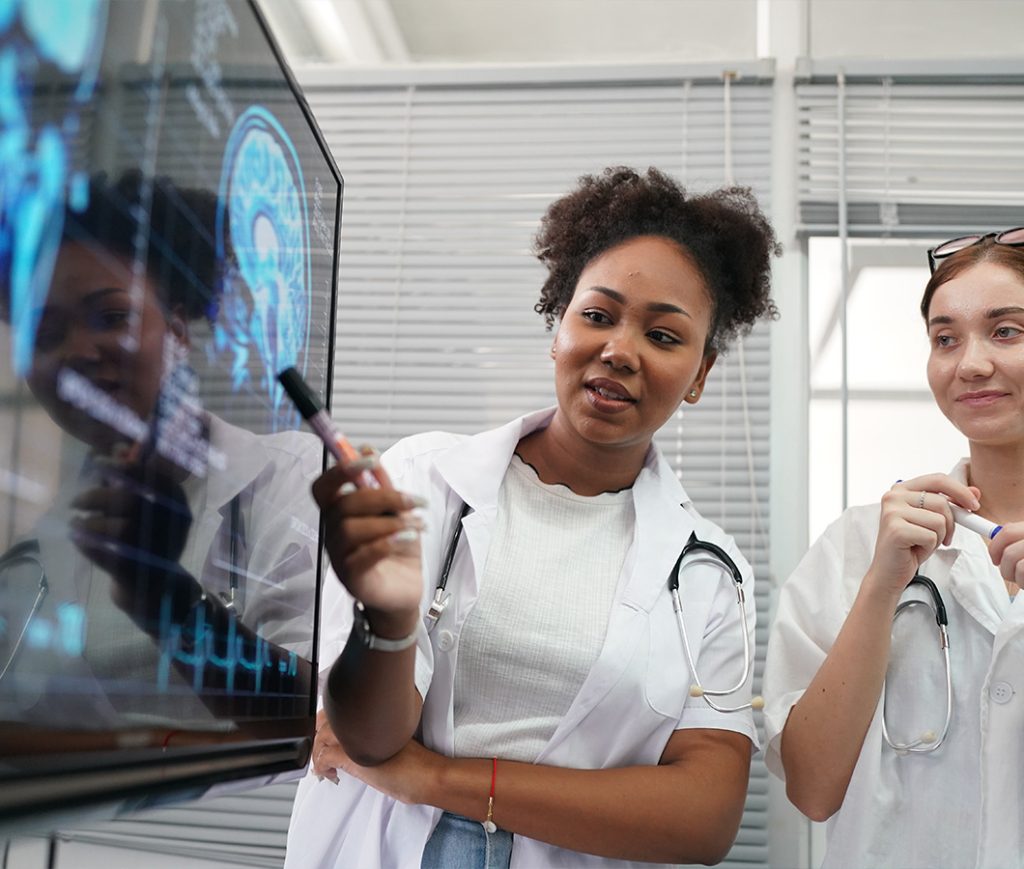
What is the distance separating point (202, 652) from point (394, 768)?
0.57m

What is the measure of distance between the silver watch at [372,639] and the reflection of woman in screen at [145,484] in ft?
0.35

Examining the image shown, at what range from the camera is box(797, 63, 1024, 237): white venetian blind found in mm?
2703

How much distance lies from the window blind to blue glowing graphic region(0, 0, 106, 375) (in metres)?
2.04

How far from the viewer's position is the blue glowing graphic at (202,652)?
32.2 inches

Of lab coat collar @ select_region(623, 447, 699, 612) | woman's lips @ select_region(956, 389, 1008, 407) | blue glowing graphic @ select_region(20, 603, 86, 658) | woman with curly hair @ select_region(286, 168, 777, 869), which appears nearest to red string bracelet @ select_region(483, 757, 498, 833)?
woman with curly hair @ select_region(286, 168, 777, 869)

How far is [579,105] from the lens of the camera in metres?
2.85

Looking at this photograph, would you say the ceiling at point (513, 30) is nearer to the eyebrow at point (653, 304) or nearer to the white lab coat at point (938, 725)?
the eyebrow at point (653, 304)

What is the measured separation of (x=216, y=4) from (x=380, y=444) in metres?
1.86

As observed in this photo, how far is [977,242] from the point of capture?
6.14ft

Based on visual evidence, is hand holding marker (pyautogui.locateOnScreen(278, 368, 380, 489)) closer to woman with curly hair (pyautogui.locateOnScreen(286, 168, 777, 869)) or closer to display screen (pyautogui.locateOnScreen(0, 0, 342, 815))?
display screen (pyautogui.locateOnScreen(0, 0, 342, 815))

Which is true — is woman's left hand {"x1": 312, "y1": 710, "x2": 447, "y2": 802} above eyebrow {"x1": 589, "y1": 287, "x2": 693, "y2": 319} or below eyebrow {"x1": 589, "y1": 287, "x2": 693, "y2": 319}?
below

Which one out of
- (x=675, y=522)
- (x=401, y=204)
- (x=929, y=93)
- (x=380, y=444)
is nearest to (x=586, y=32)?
(x=401, y=204)

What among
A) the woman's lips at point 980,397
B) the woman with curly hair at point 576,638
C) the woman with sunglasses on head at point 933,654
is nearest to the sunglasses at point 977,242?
the woman with sunglasses on head at point 933,654

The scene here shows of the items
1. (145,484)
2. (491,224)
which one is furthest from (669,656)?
(491,224)
